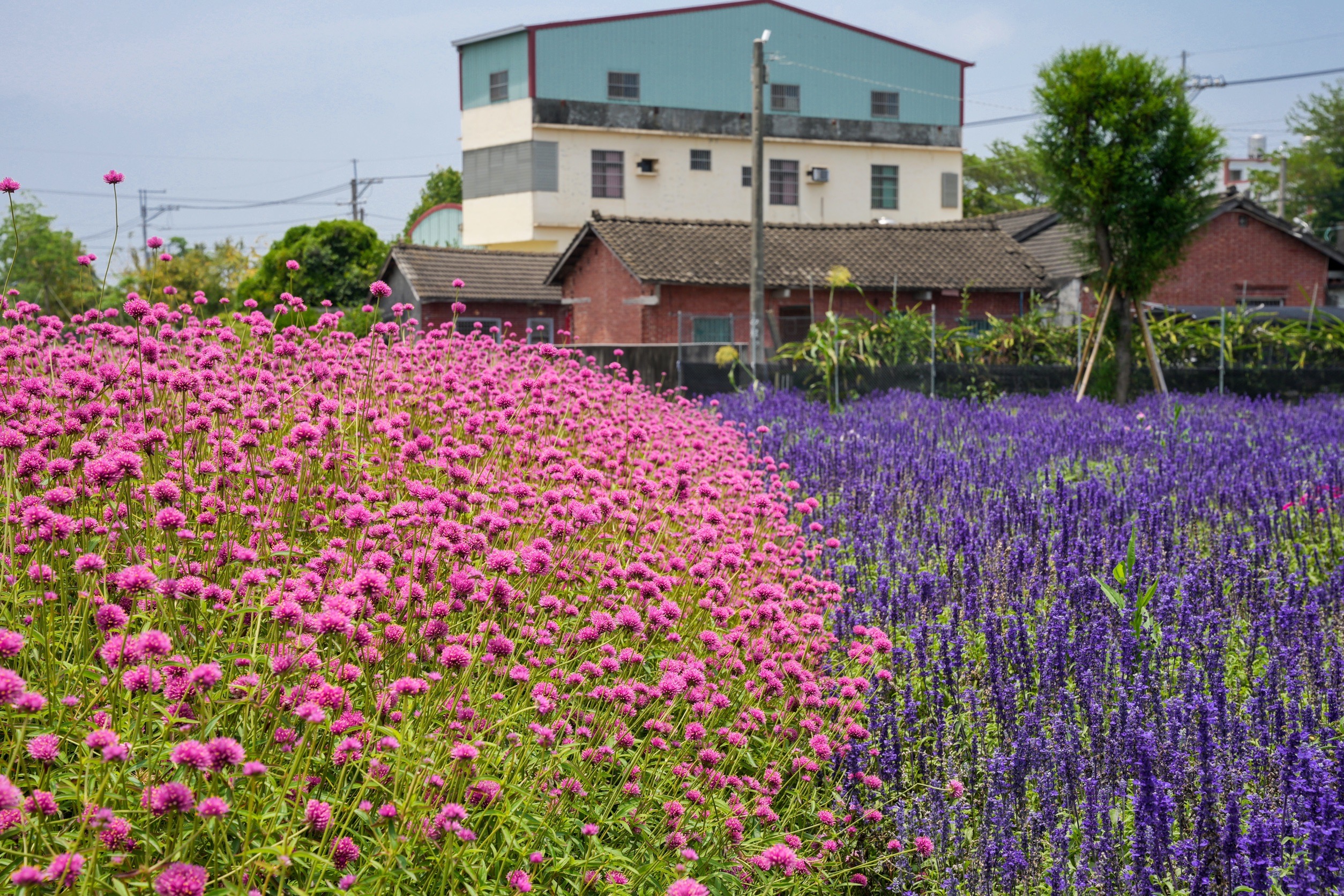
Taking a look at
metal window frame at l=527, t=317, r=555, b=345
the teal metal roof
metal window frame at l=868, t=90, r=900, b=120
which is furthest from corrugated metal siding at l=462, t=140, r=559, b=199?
metal window frame at l=868, t=90, r=900, b=120

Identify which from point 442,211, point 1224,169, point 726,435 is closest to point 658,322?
point 726,435

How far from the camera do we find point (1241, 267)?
34875mm

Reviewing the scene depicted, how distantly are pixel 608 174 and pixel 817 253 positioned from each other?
13413mm

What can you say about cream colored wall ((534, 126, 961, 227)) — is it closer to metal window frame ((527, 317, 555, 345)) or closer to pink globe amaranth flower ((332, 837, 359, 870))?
metal window frame ((527, 317, 555, 345))

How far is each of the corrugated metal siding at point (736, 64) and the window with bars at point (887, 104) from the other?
181mm

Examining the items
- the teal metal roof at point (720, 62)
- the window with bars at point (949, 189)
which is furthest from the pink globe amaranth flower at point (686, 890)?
the window with bars at point (949, 189)

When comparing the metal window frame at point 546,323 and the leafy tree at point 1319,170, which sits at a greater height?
the leafy tree at point 1319,170

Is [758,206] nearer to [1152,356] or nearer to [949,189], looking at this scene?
[1152,356]

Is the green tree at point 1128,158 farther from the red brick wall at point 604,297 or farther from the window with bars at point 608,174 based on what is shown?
the window with bars at point 608,174

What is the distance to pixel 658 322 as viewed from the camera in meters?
31.4

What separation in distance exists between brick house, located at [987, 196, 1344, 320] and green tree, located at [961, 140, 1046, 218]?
28558mm

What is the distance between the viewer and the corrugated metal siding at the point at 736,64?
4262cm

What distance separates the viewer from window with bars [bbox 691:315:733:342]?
3181cm

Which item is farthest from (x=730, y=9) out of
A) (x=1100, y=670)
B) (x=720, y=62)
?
(x=1100, y=670)
